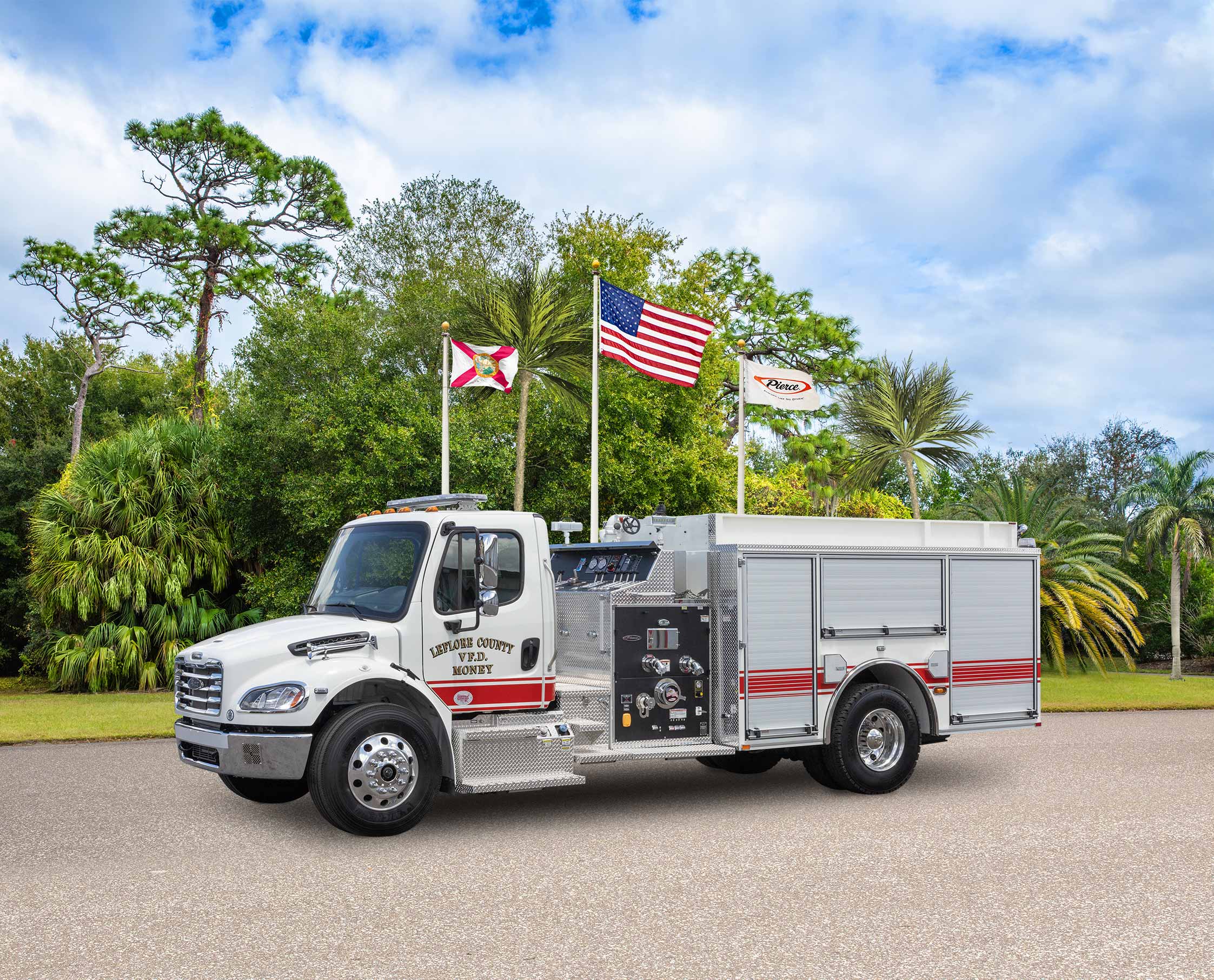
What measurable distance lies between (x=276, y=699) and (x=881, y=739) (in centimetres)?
551

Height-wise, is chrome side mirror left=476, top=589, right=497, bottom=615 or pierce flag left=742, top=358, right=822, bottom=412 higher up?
pierce flag left=742, top=358, right=822, bottom=412

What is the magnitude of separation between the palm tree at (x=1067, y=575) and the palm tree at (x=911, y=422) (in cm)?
234

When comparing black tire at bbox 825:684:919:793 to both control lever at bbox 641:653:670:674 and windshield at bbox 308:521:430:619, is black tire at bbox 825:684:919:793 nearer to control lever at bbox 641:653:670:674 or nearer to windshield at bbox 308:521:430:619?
control lever at bbox 641:653:670:674

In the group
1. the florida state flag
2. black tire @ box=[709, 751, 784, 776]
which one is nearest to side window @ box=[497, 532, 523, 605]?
black tire @ box=[709, 751, 784, 776]

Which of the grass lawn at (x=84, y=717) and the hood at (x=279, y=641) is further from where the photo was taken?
the grass lawn at (x=84, y=717)

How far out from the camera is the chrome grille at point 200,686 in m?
8.42

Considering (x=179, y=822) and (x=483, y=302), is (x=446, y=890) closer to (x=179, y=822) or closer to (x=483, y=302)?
(x=179, y=822)

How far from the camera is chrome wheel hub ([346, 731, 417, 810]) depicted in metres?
8.21

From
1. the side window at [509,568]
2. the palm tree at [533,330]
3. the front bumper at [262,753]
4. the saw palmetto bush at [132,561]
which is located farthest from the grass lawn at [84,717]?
the side window at [509,568]

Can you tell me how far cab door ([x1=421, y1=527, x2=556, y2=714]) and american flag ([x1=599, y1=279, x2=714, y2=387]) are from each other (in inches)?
339

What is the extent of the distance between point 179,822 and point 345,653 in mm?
1963

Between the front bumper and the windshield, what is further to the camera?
the windshield

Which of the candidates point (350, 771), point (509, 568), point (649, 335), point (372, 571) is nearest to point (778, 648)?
point (509, 568)

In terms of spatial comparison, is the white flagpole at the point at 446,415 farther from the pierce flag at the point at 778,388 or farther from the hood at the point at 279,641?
the hood at the point at 279,641
